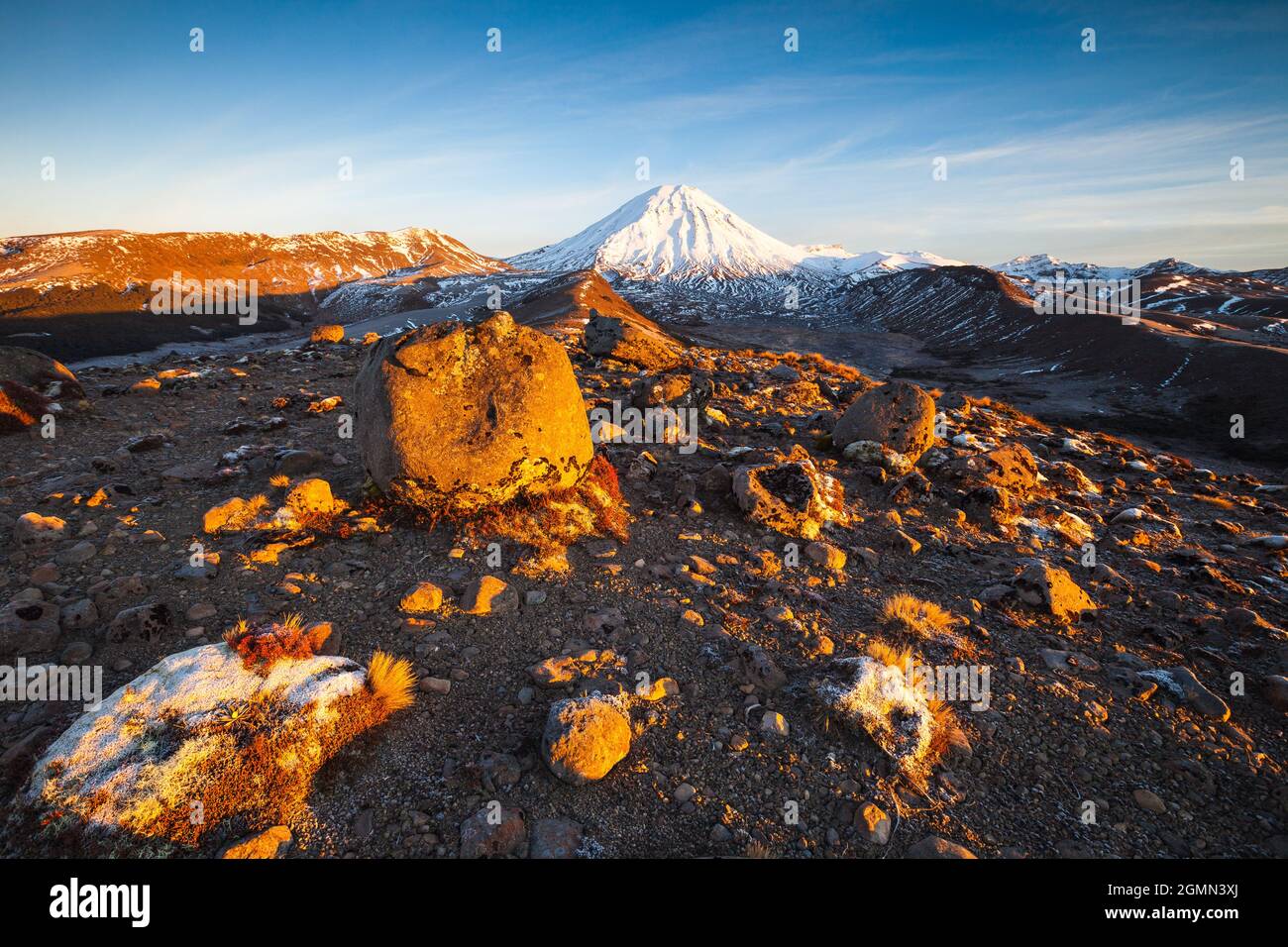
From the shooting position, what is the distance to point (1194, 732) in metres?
4.88

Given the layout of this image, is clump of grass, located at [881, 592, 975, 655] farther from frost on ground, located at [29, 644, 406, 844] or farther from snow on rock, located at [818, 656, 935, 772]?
frost on ground, located at [29, 644, 406, 844]

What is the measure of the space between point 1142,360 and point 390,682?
64327 mm

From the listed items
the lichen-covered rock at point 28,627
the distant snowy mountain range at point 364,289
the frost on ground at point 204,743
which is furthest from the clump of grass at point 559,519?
the distant snowy mountain range at point 364,289

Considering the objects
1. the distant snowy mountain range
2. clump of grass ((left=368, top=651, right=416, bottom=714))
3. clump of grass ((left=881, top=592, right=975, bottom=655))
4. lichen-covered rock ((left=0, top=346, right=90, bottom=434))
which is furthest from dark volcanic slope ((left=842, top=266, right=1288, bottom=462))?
lichen-covered rock ((left=0, top=346, right=90, bottom=434))

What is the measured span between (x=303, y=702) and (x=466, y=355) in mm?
4966

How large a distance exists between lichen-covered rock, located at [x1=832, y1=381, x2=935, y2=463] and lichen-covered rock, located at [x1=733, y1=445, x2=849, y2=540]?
322cm

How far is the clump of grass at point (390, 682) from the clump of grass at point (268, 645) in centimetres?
59

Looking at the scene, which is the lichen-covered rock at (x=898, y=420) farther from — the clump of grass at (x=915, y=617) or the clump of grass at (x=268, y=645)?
the clump of grass at (x=268, y=645)

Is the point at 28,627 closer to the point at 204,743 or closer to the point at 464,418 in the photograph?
the point at 204,743

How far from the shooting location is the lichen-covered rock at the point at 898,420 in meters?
11.4

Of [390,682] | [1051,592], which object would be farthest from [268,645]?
[1051,592]

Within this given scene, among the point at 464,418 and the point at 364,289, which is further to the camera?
the point at 364,289

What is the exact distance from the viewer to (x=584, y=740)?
4027mm

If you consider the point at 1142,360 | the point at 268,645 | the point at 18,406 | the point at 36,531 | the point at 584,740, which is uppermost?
the point at 1142,360
